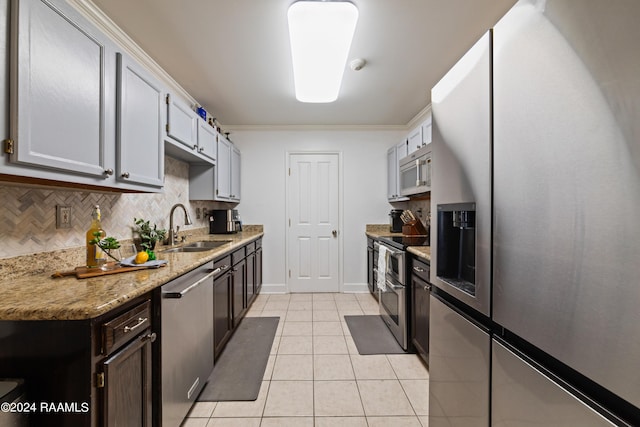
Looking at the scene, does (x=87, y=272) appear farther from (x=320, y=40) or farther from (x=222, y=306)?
(x=320, y=40)

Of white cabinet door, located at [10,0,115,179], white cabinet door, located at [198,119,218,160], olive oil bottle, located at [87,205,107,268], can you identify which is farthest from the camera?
white cabinet door, located at [198,119,218,160]

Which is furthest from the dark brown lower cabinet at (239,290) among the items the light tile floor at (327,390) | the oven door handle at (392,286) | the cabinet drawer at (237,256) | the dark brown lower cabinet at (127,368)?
the oven door handle at (392,286)

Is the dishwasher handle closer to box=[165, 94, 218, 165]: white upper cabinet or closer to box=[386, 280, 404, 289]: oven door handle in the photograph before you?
box=[165, 94, 218, 165]: white upper cabinet

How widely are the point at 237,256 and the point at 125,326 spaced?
68.1 inches

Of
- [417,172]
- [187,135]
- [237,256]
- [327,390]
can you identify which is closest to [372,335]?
[327,390]

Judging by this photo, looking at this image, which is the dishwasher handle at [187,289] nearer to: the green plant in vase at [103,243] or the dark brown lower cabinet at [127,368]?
the dark brown lower cabinet at [127,368]

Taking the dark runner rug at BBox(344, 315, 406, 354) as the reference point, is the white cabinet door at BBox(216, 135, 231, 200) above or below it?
above

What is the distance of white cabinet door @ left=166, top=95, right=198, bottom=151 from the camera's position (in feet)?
6.97

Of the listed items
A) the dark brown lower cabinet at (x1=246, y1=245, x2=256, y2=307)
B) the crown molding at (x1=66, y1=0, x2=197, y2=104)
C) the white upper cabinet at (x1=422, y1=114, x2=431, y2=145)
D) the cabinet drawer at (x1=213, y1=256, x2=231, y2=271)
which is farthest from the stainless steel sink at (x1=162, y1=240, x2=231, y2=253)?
the white upper cabinet at (x1=422, y1=114, x2=431, y2=145)

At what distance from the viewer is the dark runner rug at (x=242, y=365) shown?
188 cm

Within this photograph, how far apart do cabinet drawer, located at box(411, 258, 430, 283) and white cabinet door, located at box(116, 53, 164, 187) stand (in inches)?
79.5

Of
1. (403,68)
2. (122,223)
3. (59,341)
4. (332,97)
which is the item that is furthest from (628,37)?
(332,97)

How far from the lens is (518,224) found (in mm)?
762

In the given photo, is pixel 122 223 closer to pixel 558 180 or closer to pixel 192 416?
pixel 192 416
